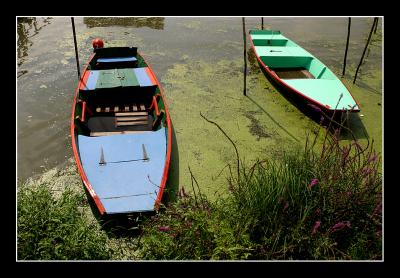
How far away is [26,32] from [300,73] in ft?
31.7

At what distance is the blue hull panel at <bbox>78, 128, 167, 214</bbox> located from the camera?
4699 mm

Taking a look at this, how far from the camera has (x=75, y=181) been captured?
5758 mm

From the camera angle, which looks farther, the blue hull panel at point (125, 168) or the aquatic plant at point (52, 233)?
the blue hull panel at point (125, 168)

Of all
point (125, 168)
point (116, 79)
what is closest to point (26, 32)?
point (116, 79)

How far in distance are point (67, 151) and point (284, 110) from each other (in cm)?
486

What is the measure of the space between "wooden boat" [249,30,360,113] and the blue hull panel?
3.37 meters

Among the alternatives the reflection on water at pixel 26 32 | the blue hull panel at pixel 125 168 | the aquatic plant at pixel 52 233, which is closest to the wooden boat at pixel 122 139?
the blue hull panel at pixel 125 168

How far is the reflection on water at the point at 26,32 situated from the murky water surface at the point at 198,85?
0.10ft

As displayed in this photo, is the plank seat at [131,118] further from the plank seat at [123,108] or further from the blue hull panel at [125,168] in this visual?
→ the blue hull panel at [125,168]

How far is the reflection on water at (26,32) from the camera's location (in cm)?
1059

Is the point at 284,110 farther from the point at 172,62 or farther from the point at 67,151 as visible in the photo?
the point at 67,151

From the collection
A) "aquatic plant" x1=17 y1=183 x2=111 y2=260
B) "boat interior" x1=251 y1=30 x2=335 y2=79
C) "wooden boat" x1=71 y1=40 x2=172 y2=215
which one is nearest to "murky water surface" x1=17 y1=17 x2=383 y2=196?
"boat interior" x1=251 y1=30 x2=335 y2=79

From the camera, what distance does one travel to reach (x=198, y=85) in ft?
30.2

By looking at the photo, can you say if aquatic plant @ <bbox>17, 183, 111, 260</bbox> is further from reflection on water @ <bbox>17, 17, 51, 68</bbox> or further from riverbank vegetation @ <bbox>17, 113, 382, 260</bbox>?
reflection on water @ <bbox>17, 17, 51, 68</bbox>
